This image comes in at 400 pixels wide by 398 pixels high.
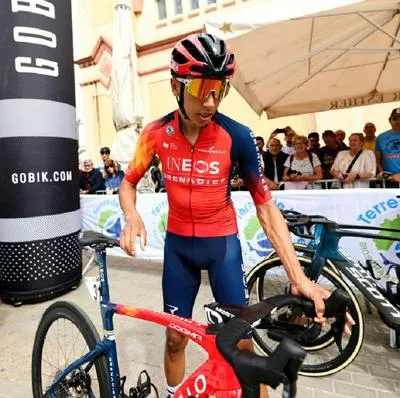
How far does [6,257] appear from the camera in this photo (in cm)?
408

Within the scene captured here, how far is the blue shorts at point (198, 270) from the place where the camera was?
1856 millimetres

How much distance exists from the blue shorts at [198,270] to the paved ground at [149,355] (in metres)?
1.02

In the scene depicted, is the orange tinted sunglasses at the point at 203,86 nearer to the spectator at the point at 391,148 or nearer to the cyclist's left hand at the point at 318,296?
the cyclist's left hand at the point at 318,296

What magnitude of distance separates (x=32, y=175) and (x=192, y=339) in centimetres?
332

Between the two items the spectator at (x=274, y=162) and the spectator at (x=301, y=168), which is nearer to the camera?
the spectator at (x=301, y=168)

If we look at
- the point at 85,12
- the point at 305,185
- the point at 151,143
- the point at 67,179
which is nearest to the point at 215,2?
the point at 85,12

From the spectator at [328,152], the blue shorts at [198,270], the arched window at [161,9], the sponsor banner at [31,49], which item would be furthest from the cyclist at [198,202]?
the arched window at [161,9]

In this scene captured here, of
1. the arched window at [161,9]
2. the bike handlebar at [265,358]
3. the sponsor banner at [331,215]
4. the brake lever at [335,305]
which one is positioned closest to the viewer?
the bike handlebar at [265,358]

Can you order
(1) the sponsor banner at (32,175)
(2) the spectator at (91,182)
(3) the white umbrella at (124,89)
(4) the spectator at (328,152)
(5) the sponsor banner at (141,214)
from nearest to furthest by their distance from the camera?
(1) the sponsor banner at (32,175) → (5) the sponsor banner at (141,214) → (4) the spectator at (328,152) → (3) the white umbrella at (124,89) → (2) the spectator at (91,182)

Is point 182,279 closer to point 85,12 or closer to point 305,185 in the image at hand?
point 305,185

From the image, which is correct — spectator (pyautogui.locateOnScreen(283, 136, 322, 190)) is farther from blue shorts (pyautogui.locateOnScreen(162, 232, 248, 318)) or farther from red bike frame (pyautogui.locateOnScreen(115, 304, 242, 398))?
red bike frame (pyautogui.locateOnScreen(115, 304, 242, 398))

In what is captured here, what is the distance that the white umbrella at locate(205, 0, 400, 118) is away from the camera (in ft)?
12.0

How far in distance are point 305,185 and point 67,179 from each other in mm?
3295

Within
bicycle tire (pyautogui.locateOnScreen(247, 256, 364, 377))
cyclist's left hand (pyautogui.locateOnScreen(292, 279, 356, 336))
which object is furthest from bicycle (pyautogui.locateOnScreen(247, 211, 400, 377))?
cyclist's left hand (pyautogui.locateOnScreen(292, 279, 356, 336))
